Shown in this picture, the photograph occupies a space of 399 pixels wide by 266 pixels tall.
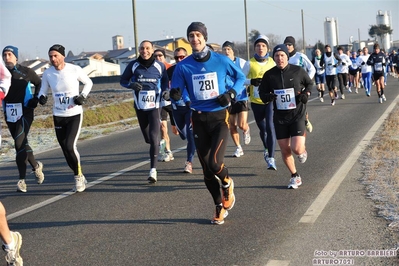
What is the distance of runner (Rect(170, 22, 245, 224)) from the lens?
7.09m

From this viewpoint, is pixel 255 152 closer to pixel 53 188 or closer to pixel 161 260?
pixel 53 188

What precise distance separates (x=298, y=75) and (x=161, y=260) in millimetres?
4020

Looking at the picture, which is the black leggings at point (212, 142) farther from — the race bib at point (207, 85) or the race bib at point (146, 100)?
the race bib at point (146, 100)

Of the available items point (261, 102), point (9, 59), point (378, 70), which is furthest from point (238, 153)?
point (378, 70)

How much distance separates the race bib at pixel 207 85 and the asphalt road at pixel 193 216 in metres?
1.32

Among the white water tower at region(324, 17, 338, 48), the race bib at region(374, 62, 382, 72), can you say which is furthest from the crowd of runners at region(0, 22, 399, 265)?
the white water tower at region(324, 17, 338, 48)

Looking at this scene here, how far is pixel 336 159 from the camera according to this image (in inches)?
430

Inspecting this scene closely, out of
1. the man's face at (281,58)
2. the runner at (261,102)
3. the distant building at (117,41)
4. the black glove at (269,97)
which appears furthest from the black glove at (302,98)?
the distant building at (117,41)

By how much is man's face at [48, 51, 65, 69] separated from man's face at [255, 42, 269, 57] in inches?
119

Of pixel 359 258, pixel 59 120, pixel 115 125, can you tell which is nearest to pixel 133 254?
pixel 359 258

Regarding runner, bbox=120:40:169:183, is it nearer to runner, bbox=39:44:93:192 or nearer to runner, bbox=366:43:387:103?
runner, bbox=39:44:93:192

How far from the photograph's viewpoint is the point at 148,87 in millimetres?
9961

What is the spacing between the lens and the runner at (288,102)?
8.78m

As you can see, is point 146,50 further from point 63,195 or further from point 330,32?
point 330,32
